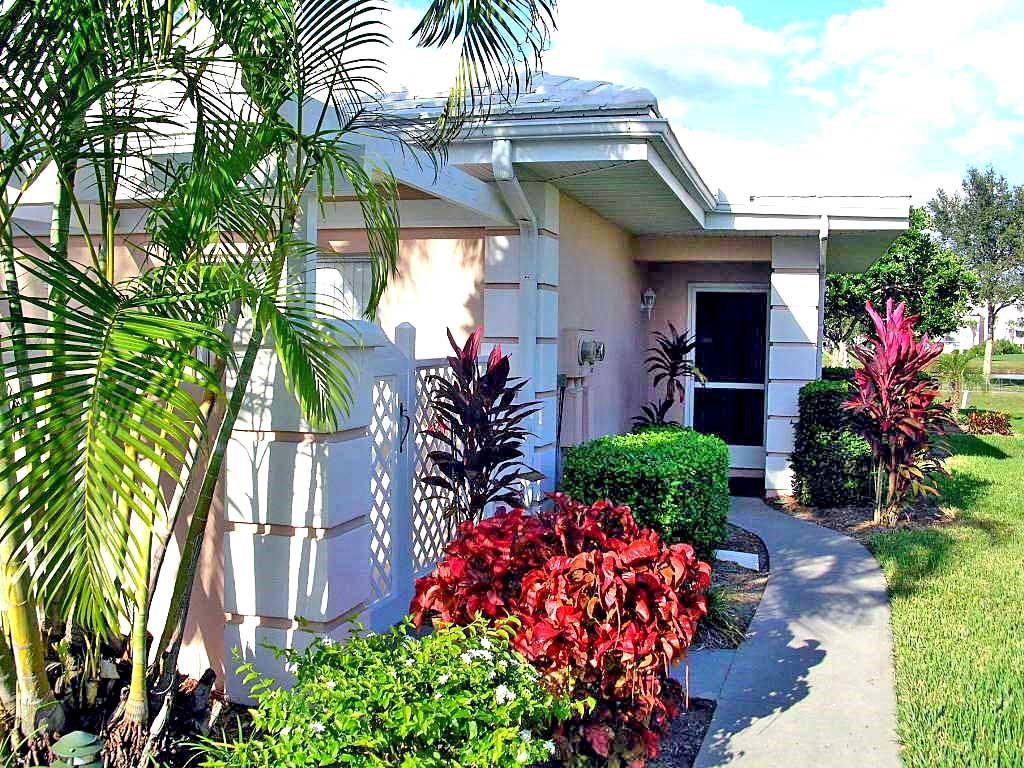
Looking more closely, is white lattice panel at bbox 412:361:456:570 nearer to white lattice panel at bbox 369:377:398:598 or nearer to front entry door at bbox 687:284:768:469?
white lattice panel at bbox 369:377:398:598

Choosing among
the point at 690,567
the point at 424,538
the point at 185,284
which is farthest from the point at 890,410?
the point at 185,284

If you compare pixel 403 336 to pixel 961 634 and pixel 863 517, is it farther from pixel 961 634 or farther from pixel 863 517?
pixel 863 517

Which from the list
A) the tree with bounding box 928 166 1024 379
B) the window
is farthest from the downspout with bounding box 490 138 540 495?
the tree with bounding box 928 166 1024 379

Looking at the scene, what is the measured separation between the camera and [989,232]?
40.0 m

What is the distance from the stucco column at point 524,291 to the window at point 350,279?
3.69ft

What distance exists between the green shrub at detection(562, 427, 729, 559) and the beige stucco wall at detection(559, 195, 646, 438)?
1769mm

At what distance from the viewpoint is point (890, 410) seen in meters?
8.94

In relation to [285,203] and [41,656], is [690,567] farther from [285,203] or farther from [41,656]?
[41,656]

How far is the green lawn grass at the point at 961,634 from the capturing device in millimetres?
4066

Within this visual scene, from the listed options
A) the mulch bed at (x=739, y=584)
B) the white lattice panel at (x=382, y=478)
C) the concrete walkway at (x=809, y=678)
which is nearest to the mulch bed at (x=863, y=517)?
the mulch bed at (x=739, y=584)

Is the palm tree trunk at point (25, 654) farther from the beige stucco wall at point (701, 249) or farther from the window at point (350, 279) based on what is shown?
the beige stucco wall at point (701, 249)

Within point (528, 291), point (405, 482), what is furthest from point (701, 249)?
point (405, 482)

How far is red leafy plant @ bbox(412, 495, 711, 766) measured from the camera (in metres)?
3.55

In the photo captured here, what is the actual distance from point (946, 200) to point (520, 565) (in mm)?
43543
